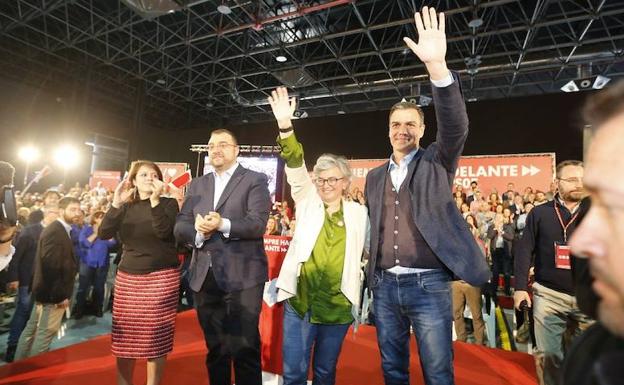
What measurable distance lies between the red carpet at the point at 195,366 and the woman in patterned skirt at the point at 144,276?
2.30 feet

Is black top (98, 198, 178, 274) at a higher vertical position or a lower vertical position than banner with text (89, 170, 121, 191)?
lower

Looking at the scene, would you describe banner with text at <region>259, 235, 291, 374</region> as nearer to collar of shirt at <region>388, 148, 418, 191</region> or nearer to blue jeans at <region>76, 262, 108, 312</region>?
collar of shirt at <region>388, 148, 418, 191</region>

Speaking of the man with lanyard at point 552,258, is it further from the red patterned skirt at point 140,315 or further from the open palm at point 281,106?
the red patterned skirt at point 140,315

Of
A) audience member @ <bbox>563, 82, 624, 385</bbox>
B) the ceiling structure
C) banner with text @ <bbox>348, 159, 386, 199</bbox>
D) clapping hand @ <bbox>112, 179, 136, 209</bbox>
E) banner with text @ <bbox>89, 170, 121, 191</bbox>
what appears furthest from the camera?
banner with text @ <bbox>89, 170, 121, 191</bbox>

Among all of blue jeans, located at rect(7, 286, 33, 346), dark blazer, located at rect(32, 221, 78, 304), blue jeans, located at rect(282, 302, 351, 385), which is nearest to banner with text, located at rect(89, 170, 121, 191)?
blue jeans, located at rect(7, 286, 33, 346)

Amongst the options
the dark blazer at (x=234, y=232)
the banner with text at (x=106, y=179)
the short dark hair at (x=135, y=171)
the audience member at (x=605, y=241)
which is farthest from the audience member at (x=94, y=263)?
the banner with text at (x=106, y=179)

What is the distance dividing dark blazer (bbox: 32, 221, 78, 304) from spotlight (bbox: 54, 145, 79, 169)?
492 inches

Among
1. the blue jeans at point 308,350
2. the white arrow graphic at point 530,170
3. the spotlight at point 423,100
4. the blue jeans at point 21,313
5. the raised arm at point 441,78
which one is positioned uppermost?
the spotlight at point 423,100

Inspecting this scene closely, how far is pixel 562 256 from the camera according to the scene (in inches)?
108

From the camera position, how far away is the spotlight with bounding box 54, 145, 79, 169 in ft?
47.0

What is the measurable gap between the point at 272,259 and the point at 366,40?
11147 mm

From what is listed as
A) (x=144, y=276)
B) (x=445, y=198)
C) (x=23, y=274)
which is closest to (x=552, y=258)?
(x=445, y=198)

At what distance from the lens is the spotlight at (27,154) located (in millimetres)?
14547

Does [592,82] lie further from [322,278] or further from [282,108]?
[322,278]
